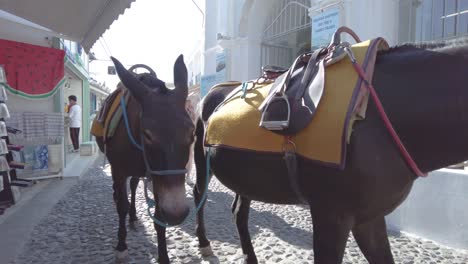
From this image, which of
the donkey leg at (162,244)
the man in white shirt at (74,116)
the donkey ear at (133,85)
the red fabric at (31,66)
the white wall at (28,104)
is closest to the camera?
the donkey ear at (133,85)

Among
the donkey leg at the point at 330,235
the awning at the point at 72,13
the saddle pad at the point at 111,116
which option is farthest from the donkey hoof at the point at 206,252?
the awning at the point at 72,13

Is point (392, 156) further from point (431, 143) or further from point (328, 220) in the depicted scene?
point (328, 220)

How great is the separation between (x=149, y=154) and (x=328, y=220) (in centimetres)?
123

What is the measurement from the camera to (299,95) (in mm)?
1832

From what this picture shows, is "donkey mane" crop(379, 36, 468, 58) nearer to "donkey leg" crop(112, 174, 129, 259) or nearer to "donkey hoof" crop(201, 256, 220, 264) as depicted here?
"donkey hoof" crop(201, 256, 220, 264)

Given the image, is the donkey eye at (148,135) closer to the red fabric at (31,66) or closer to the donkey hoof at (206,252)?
the donkey hoof at (206,252)

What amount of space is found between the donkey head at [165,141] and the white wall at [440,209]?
300cm

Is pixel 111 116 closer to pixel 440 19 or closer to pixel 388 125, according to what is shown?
pixel 388 125

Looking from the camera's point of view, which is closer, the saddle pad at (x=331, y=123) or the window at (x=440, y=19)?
the saddle pad at (x=331, y=123)

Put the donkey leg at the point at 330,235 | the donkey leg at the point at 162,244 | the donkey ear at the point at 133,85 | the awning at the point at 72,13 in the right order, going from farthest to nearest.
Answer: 1. the awning at the point at 72,13
2. the donkey leg at the point at 162,244
3. the donkey ear at the point at 133,85
4. the donkey leg at the point at 330,235

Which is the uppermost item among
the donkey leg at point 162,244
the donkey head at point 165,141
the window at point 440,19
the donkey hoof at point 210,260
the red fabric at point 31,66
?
the window at point 440,19

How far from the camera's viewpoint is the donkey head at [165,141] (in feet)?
7.32

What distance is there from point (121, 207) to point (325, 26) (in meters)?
4.86

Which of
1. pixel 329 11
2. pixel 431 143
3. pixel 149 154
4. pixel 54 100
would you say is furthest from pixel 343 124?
pixel 54 100
